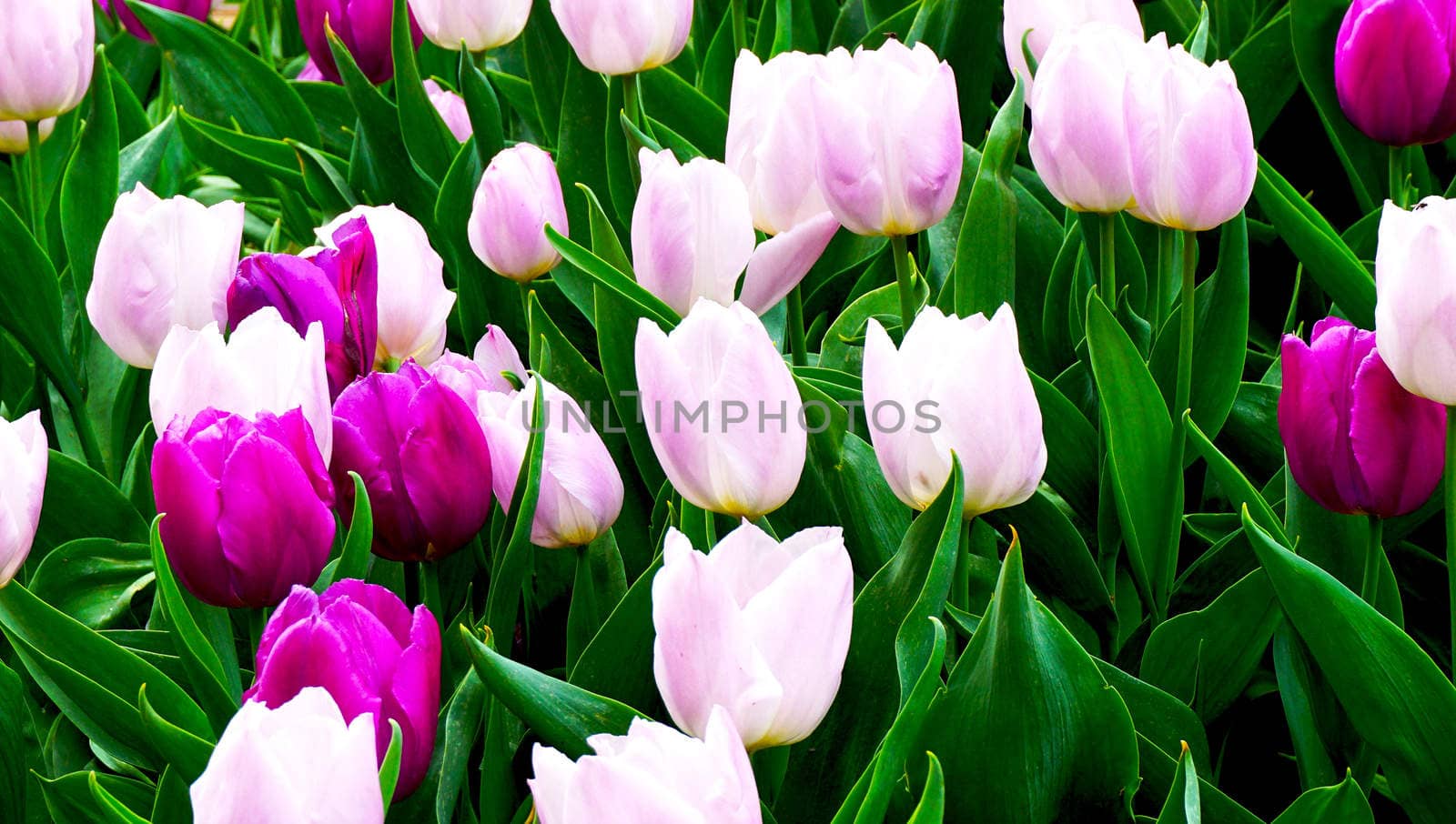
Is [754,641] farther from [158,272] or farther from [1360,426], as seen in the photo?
[158,272]

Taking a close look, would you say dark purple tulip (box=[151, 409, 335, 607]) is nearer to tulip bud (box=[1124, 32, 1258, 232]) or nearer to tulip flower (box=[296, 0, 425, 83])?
tulip bud (box=[1124, 32, 1258, 232])

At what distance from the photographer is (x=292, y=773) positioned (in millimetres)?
519

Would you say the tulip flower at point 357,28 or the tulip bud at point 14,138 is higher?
the tulip flower at point 357,28

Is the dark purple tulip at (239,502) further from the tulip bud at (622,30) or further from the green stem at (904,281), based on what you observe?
the tulip bud at (622,30)

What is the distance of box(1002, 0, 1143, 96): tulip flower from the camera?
3.41 feet

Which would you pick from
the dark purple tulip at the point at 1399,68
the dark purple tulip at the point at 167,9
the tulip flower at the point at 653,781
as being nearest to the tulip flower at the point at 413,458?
the tulip flower at the point at 653,781

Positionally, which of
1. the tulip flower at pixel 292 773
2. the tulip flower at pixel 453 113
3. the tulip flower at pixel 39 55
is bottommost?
the tulip flower at pixel 453 113

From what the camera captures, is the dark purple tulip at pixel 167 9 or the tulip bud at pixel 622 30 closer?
the tulip bud at pixel 622 30

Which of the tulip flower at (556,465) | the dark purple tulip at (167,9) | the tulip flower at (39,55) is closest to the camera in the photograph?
the tulip flower at (556,465)

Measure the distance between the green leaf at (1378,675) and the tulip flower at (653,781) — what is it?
0.97ft

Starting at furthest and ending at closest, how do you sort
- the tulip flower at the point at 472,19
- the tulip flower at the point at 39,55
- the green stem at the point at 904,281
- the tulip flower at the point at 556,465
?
1. the tulip flower at the point at 472,19
2. the tulip flower at the point at 39,55
3. the green stem at the point at 904,281
4. the tulip flower at the point at 556,465

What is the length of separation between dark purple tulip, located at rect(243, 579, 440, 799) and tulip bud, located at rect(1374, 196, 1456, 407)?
449 mm

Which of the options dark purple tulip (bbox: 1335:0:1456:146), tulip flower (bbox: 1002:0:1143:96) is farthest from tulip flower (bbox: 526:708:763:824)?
dark purple tulip (bbox: 1335:0:1456:146)

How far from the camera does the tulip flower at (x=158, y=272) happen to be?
94 centimetres
